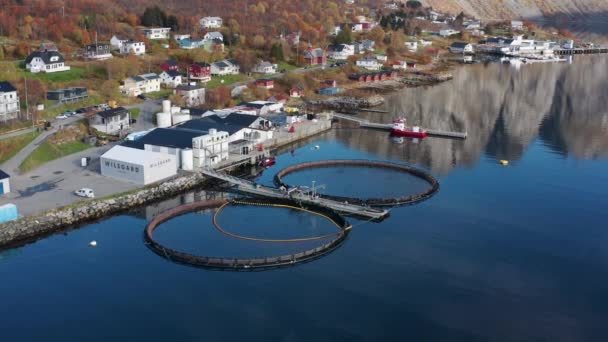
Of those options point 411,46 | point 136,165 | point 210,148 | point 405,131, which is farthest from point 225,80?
point 411,46

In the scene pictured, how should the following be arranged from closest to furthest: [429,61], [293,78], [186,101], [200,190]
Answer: [200,190], [186,101], [293,78], [429,61]

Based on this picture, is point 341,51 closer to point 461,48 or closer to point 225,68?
point 225,68

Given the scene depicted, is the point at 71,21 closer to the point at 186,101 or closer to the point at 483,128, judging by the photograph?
the point at 186,101

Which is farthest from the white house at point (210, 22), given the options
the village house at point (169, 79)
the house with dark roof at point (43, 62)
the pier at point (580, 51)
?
the pier at point (580, 51)

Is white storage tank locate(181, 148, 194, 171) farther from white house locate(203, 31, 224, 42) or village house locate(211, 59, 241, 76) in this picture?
white house locate(203, 31, 224, 42)

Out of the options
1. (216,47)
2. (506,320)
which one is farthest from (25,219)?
(216,47)

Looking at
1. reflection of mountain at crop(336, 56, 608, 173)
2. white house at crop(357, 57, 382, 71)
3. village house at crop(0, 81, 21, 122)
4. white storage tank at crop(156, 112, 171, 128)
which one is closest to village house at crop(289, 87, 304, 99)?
reflection of mountain at crop(336, 56, 608, 173)
